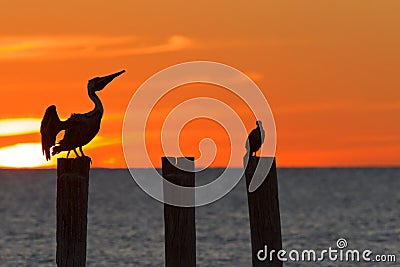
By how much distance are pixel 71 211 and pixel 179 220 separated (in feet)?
4.58

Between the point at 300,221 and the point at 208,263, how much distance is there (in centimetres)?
2949

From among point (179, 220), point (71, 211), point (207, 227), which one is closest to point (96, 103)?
point (179, 220)

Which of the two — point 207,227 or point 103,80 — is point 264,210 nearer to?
point 103,80

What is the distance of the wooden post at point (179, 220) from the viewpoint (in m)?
12.3

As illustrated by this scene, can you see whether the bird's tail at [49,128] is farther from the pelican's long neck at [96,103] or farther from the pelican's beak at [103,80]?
the pelican's beak at [103,80]

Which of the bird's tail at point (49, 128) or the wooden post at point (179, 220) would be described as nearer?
the wooden post at point (179, 220)

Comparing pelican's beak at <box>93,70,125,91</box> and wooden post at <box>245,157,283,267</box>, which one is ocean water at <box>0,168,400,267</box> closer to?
pelican's beak at <box>93,70,125,91</box>

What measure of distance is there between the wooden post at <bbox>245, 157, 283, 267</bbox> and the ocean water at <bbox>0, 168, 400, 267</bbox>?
2764 cm

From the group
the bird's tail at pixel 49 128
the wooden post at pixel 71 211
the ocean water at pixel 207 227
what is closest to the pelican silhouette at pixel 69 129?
the bird's tail at pixel 49 128

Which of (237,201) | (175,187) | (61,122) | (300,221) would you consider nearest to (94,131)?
(61,122)

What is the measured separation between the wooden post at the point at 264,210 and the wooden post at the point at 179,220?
0.70 metres

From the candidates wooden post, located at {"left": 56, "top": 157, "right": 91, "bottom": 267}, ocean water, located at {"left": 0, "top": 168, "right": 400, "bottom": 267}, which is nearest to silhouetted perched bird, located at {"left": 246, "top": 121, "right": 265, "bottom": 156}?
wooden post, located at {"left": 56, "top": 157, "right": 91, "bottom": 267}

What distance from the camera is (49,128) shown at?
41.8ft

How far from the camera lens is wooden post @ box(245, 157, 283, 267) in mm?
12398
